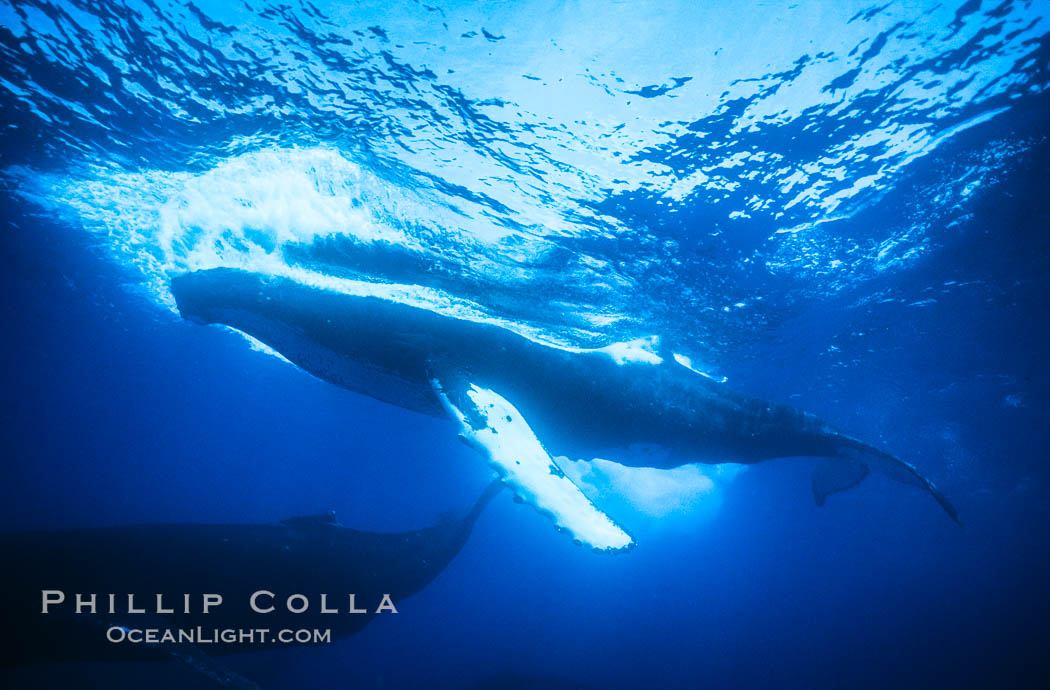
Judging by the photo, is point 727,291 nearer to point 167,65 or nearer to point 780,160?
point 780,160

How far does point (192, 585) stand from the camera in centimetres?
719

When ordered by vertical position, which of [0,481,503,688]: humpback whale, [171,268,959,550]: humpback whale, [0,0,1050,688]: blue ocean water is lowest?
[0,481,503,688]: humpback whale

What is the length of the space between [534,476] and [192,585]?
6.59 m

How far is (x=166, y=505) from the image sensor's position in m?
88.2

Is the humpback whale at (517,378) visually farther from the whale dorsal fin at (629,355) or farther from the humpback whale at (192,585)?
the humpback whale at (192,585)

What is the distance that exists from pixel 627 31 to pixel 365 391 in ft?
21.6

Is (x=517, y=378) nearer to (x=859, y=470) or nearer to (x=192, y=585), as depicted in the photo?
Result: (x=859, y=470)

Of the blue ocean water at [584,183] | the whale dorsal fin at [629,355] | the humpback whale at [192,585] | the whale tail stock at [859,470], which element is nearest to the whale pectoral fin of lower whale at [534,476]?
the whale dorsal fin at [629,355]

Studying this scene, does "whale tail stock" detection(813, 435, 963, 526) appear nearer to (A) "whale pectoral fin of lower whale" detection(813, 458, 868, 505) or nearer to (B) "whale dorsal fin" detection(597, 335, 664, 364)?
(A) "whale pectoral fin of lower whale" detection(813, 458, 868, 505)

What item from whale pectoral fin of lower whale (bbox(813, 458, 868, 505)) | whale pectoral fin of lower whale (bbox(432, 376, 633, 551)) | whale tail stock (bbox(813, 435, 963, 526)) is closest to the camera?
whale pectoral fin of lower whale (bbox(432, 376, 633, 551))

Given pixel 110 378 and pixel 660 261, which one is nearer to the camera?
pixel 660 261

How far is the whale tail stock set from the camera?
5.83 meters

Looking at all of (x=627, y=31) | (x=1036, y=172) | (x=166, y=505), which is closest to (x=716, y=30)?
(x=627, y=31)

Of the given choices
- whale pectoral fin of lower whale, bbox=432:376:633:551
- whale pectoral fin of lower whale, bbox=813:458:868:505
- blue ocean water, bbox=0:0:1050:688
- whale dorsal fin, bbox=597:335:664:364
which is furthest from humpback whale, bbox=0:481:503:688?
blue ocean water, bbox=0:0:1050:688
